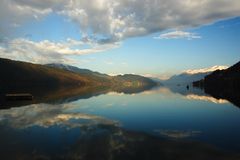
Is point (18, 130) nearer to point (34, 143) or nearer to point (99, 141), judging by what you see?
point (34, 143)

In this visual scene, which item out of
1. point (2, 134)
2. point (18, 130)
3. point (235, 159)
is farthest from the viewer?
point (18, 130)

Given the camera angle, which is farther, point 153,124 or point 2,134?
point 153,124

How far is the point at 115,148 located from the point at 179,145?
7.96 metres

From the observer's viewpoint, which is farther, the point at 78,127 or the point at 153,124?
the point at 153,124

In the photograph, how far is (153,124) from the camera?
49.3 meters

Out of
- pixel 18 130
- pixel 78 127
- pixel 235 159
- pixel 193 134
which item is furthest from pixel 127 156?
pixel 18 130

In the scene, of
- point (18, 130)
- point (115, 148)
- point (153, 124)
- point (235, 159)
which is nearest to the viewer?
point (235, 159)

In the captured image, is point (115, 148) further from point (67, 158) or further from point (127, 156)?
point (67, 158)

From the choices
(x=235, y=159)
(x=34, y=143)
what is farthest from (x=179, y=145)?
(x=34, y=143)

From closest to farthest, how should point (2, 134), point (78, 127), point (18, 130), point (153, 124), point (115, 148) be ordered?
1. point (115, 148)
2. point (2, 134)
3. point (18, 130)
4. point (78, 127)
5. point (153, 124)

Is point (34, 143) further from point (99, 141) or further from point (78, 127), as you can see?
point (78, 127)

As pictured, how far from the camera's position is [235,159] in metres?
27.2

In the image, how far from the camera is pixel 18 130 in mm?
42688

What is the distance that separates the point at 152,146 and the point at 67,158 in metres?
10.4
